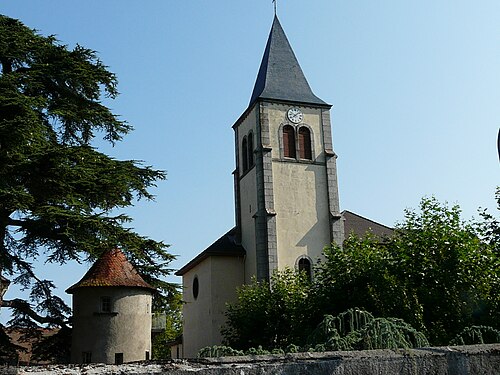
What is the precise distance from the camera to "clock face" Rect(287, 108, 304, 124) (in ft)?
108

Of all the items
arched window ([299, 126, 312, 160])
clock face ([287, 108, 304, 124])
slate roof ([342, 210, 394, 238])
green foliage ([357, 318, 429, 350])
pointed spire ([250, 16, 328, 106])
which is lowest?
green foliage ([357, 318, 429, 350])

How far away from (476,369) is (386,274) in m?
15.0

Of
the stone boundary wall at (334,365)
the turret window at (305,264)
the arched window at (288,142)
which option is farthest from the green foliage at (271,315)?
the stone boundary wall at (334,365)

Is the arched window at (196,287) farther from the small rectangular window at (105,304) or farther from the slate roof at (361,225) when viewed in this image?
the small rectangular window at (105,304)

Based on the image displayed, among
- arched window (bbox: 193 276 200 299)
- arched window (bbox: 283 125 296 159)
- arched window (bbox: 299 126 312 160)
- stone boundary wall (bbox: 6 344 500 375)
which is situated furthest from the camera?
arched window (bbox: 193 276 200 299)

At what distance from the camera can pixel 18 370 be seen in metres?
2.86

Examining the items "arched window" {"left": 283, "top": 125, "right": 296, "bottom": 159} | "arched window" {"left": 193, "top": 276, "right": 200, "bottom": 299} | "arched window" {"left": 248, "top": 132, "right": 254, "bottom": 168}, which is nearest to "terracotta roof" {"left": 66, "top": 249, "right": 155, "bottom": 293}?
"arched window" {"left": 193, "top": 276, "right": 200, "bottom": 299}

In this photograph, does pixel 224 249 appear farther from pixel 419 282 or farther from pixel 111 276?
pixel 419 282

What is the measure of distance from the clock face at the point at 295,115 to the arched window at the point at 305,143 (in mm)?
484

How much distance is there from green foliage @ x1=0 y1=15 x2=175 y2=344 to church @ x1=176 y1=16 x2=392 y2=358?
36.6ft

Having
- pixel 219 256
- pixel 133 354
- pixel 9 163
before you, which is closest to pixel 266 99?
pixel 219 256

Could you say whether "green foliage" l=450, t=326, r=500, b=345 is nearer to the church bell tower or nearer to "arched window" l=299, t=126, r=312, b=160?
the church bell tower

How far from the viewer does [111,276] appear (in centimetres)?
2277

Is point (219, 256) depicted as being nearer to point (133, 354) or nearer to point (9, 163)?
point (133, 354)
